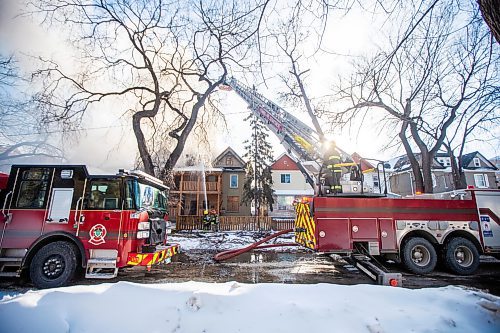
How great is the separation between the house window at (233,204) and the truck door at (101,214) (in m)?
24.8

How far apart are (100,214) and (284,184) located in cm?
2960

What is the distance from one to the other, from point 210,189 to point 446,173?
3090 centimetres

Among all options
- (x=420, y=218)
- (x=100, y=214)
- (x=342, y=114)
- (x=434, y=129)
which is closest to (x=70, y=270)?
(x=100, y=214)

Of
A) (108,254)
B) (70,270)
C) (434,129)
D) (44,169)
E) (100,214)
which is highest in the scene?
(434,129)

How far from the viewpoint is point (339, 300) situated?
2350 millimetres

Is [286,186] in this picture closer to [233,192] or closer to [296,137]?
[233,192]

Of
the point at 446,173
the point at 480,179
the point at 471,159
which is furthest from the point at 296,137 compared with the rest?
the point at 471,159

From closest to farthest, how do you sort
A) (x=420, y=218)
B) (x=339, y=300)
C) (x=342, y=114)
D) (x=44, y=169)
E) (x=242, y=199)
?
(x=339, y=300) < (x=44, y=169) < (x=420, y=218) < (x=342, y=114) < (x=242, y=199)

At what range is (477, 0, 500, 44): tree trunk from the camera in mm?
2209

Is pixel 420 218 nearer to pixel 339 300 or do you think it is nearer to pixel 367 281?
pixel 367 281

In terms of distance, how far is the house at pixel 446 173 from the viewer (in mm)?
32188

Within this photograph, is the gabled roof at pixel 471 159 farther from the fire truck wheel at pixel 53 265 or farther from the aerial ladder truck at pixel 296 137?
the fire truck wheel at pixel 53 265

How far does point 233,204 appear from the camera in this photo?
30047mm

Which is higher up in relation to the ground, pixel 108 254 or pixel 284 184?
pixel 284 184
